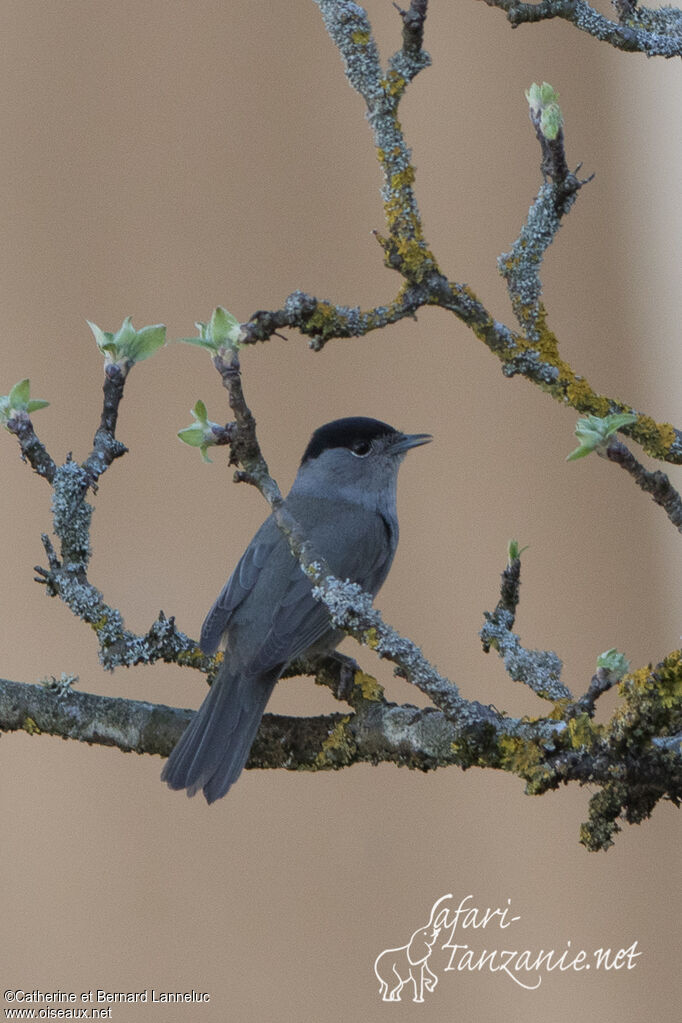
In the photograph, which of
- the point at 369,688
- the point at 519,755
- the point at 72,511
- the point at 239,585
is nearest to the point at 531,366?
the point at 519,755

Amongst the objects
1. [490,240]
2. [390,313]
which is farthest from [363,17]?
[490,240]

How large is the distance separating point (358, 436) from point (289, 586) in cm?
69

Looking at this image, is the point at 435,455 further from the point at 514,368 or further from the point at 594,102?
the point at 514,368

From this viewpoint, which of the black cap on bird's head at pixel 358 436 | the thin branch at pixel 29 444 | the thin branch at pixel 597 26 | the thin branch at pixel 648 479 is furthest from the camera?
the black cap on bird's head at pixel 358 436

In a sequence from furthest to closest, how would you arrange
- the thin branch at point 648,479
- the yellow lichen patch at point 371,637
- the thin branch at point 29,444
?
1. the thin branch at point 29,444
2. the yellow lichen patch at point 371,637
3. the thin branch at point 648,479

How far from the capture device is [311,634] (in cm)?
261

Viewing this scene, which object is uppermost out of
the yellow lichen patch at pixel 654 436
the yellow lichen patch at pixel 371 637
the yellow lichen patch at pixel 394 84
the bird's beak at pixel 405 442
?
the bird's beak at pixel 405 442

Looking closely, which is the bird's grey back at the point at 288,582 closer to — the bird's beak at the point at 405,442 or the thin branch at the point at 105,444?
the bird's beak at the point at 405,442

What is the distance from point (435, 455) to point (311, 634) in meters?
1.51

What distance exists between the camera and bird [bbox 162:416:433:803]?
2295 millimetres

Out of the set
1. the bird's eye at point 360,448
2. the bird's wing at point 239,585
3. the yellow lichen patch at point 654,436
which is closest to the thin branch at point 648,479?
the yellow lichen patch at point 654,436

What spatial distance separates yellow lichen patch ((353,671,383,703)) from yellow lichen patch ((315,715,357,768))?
0.10m

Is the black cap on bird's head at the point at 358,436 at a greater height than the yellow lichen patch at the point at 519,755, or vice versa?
the black cap on bird's head at the point at 358,436

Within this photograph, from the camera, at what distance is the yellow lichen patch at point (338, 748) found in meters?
2.07
